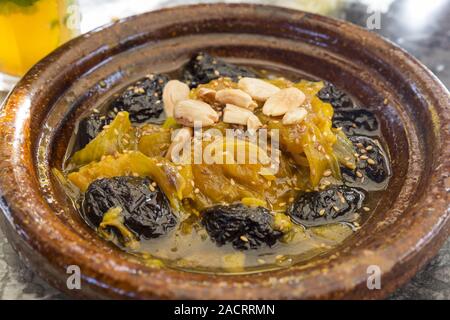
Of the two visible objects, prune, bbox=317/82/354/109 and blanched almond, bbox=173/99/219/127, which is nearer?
blanched almond, bbox=173/99/219/127

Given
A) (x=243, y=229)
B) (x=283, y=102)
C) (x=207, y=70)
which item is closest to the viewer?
(x=243, y=229)

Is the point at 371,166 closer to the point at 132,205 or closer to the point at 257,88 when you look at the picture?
the point at 257,88

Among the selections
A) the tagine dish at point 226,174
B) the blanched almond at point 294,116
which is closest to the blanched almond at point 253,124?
the tagine dish at point 226,174

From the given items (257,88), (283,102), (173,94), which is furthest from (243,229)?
(173,94)

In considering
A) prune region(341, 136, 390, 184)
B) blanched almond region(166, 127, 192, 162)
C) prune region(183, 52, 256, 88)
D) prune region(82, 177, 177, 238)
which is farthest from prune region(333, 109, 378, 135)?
prune region(82, 177, 177, 238)

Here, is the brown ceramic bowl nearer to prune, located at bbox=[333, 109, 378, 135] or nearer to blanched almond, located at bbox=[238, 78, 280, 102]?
prune, located at bbox=[333, 109, 378, 135]

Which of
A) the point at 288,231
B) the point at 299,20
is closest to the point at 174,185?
the point at 288,231

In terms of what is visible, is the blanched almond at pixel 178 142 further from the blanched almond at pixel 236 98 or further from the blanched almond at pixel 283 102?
the blanched almond at pixel 283 102
